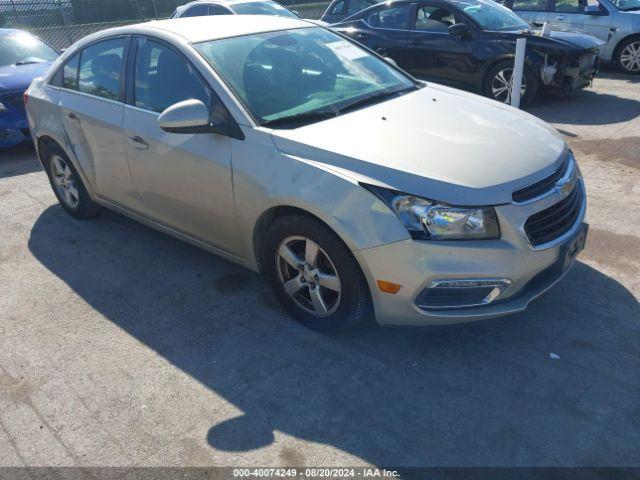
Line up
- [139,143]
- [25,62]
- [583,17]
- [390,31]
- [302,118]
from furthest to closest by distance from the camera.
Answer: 1. [583,17]
2. [390,31]
3. [25,62]
4. [139,143]
5. [302,118]

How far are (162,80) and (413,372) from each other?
8.21 ft

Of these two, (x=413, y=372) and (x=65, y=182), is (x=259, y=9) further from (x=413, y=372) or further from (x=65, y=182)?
(x=413, y=372)

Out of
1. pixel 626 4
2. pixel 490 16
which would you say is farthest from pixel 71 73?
pixel 626 4

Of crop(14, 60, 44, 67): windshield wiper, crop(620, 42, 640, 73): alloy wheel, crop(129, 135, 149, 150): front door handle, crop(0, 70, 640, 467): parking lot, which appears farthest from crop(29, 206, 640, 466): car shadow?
crop(620, 42, 640, 73): alloy wheel

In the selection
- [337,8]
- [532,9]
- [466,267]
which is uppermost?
[337,8]

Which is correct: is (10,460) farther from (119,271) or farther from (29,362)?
(119,271)

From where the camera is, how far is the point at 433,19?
861 centimetres

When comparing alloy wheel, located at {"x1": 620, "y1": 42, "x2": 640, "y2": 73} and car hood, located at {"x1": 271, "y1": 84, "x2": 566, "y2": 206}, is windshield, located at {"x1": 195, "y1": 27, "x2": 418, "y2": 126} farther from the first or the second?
alloy wheel, located at {"x1": 620, "y1": 42, "x2": 640, "y2": 73}

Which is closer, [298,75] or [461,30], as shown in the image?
[298,75]

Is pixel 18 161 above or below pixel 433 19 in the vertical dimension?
below

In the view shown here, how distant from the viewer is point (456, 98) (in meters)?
3.98

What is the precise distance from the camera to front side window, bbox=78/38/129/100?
168 inches

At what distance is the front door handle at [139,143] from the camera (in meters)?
3.95

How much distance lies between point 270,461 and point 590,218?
133 inches
